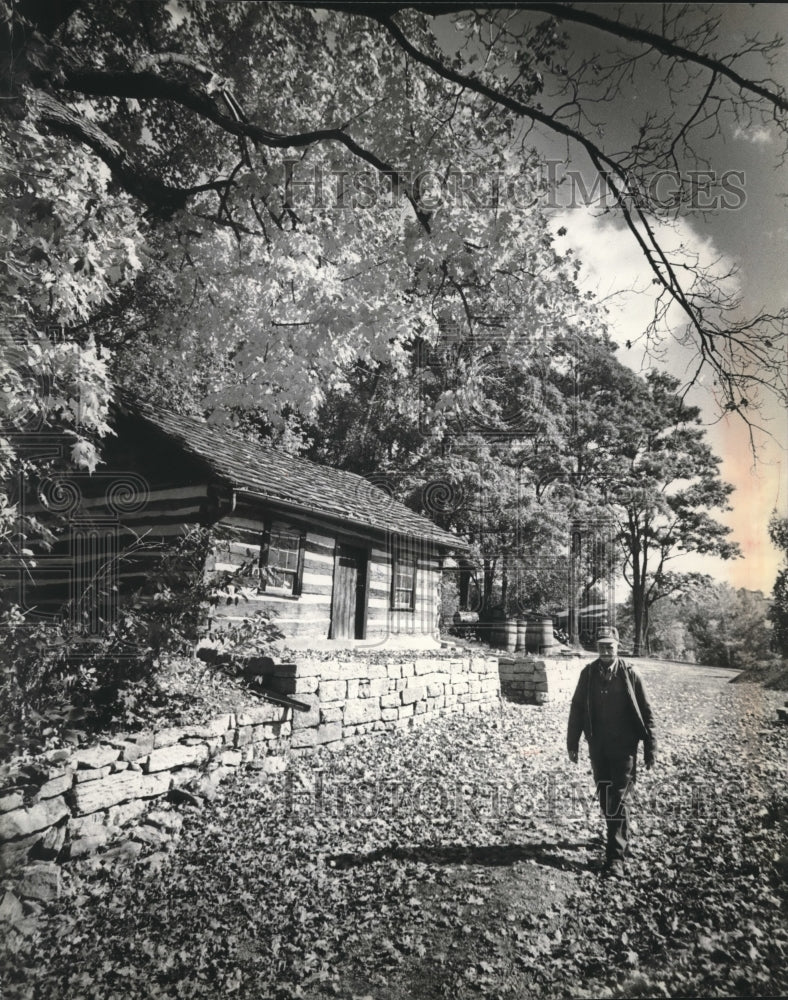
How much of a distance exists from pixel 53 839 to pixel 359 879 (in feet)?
7.89

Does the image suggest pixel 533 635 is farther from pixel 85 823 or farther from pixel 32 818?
pixel 32 818

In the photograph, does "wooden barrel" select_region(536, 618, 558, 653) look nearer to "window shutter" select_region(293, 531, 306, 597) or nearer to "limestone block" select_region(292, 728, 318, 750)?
"window shutter" select_region(293, 531, 306, 597)

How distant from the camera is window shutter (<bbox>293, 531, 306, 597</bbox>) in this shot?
11.4 metres

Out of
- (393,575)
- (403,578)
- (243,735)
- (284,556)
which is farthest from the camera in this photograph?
(403,578)

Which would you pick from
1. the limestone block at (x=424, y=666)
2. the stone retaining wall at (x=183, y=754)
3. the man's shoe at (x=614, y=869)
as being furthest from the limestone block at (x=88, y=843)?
the limestone block at (x=424, y=666)

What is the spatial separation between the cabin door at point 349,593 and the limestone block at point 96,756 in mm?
7833

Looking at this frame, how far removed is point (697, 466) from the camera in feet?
17.0

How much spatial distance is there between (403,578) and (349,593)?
2377 mm

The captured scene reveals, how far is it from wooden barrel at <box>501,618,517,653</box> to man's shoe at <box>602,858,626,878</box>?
1241cm

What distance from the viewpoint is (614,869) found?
427cm

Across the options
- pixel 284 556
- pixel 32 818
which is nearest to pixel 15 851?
Answer: pixel 32 818

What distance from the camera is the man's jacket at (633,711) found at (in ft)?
15.5

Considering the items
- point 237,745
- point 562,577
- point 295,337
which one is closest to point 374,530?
point 562,577

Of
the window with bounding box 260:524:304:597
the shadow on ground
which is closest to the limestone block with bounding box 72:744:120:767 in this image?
the shadow on ground
